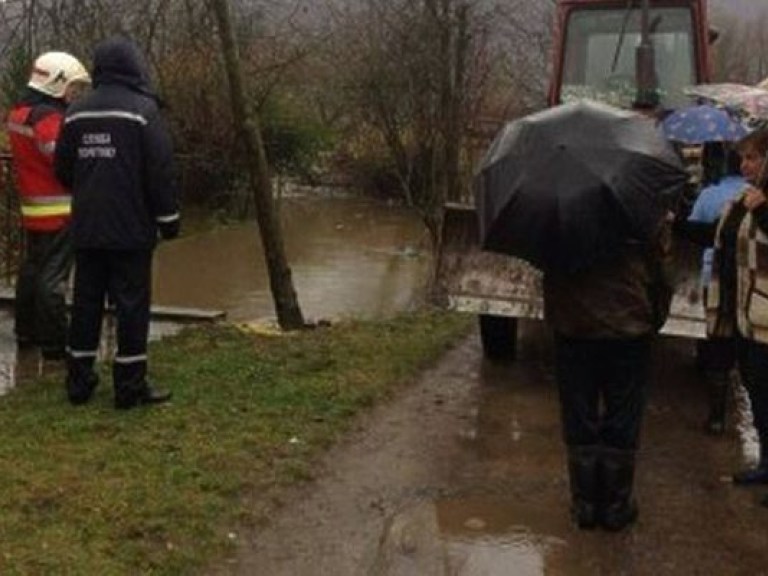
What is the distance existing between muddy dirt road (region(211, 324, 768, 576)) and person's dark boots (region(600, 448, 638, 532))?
0.07 m

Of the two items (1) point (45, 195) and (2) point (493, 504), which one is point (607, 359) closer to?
(2) point (493, 504)

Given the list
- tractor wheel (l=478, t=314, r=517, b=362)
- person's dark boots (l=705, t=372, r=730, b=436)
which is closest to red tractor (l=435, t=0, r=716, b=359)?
tractor wheel (l=478, t=314, r=517, b=362)

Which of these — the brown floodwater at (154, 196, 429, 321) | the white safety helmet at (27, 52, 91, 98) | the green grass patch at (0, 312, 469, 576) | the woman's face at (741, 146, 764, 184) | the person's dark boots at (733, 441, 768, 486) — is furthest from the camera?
the brown floodwater at (154, 196, 429, 321)

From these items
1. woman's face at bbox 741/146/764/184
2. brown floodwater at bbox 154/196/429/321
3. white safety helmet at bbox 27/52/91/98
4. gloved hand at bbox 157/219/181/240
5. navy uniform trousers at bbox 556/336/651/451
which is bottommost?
brown floodwater at bbox 154/196/429/321

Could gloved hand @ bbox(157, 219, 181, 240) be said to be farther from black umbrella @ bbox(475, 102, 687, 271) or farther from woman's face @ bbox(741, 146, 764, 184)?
woman's face @ bbox(741, 146, 764, 184)

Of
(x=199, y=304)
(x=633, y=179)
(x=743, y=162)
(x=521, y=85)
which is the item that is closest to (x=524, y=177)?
(x=633, y=179)

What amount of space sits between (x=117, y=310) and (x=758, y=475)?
3.19 meters

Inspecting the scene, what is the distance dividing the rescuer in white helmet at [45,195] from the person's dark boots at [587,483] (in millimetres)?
3524

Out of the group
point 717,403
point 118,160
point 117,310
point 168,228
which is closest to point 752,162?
point 717,403

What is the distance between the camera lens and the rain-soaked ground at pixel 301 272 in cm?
1126

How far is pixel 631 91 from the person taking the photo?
31.8 ft

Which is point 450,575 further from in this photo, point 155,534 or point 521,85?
point 521,85

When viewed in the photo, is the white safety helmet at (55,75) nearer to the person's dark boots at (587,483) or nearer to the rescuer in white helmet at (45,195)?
the rescuer in white helmet at (45,195)

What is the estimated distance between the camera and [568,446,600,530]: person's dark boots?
5105 millimetres
